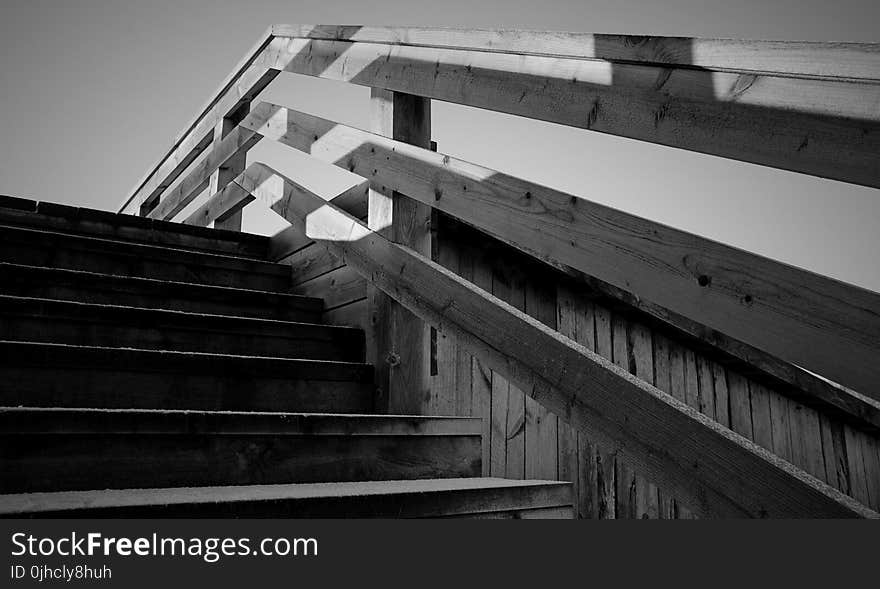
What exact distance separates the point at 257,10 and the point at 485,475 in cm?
1584

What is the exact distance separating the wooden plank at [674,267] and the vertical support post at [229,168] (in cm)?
219

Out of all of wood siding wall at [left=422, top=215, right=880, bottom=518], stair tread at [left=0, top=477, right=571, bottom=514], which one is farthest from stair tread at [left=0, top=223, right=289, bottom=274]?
stair tread at [left=0, top=477, right=571, bottom=514]

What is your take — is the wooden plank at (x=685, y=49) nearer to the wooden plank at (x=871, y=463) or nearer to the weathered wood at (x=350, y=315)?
the weathered wood at (x=350, y=315)

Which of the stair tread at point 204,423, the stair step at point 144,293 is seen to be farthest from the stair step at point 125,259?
the stair tread at point 204,423

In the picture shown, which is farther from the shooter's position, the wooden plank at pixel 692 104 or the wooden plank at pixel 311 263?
the wooden plank at pixel 311 263

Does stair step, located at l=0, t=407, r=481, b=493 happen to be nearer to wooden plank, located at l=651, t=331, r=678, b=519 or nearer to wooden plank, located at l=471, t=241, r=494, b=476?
wooden plank, located at l=471, t=241, r=494, b=476

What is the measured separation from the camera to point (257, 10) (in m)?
15.4

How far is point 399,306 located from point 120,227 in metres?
1.63

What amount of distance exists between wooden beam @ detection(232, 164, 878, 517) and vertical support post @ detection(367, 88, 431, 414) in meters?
0.23

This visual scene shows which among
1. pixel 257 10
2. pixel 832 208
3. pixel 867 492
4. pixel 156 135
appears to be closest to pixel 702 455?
pixel 867 492

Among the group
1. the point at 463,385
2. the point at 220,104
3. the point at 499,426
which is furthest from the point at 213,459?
the point at 220,104

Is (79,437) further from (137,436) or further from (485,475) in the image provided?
(485,475)

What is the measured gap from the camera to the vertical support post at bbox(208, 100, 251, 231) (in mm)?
4023

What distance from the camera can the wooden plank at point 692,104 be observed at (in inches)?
35.8
